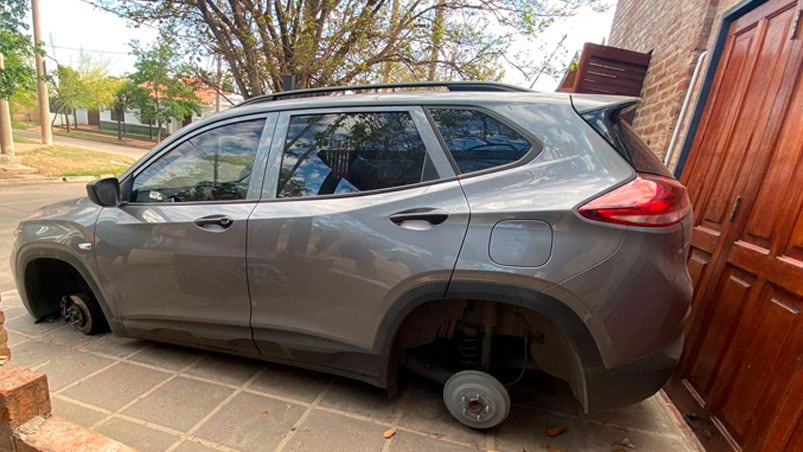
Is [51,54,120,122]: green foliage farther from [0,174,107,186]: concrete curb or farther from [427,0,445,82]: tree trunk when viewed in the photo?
[427,0,445,82]: tree trunk

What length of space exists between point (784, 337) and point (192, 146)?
3266mm

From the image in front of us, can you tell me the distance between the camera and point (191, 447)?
1699 millimetres

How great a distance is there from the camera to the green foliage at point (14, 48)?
297 inches

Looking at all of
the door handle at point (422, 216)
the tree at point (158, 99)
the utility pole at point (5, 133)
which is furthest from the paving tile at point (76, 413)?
the tree at point (158, 99)

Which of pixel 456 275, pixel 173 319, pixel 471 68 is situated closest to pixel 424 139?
pixel 456 275

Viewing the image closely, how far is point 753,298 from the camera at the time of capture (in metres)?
1.88

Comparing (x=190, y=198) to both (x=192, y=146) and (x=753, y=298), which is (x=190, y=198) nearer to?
(x=192, y=146)

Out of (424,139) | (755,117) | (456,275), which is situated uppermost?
(755,117)

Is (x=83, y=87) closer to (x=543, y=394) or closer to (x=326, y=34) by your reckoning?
(x=326, y=34)

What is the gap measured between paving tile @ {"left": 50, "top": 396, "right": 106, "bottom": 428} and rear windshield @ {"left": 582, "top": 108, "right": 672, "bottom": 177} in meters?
2.80

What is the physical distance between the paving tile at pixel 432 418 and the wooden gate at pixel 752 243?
1.30 m

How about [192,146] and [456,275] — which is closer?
[456,275]

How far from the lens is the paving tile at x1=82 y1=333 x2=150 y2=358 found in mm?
2504

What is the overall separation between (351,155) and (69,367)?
2251 mm
